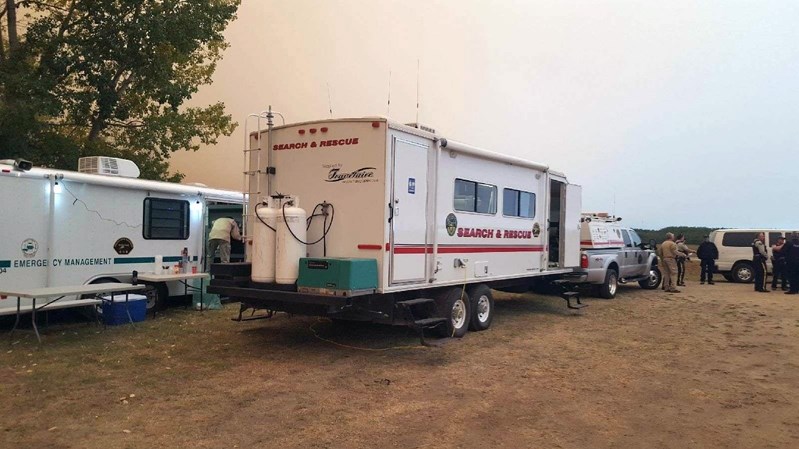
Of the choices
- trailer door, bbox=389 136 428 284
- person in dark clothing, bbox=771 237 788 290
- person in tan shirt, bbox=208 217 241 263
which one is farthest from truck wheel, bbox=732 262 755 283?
person in tan shirt, bbox=208 217 241 263

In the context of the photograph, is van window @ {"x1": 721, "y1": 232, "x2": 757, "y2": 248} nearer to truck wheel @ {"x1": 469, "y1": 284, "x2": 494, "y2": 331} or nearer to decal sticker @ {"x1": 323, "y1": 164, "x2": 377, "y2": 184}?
truck wheel @ {"x1": 469, "y1": 284, "x2": 494, "y2": 331}

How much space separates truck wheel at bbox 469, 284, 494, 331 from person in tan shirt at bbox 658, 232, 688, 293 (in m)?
9.02

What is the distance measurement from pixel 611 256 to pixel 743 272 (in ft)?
27.1

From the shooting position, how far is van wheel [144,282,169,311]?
33.5 feet

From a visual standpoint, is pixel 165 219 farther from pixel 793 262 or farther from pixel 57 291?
pixel 793 262

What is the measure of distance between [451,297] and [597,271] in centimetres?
683

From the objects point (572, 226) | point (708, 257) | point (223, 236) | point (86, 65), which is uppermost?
point (86, 65)

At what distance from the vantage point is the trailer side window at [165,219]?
10070 millimetres

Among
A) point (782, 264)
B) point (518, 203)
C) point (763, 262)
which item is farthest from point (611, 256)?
point (782, 264)

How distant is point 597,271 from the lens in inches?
547

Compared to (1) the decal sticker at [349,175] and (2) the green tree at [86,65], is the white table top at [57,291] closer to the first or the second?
(1) the decal sticker at [349,175]

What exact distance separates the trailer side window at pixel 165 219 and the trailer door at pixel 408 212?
5.18 m

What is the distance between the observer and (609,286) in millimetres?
14344

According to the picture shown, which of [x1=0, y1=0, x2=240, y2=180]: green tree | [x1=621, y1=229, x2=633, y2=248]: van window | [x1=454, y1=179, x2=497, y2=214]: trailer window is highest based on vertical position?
[x1=0, y1=0, x2=240, y2=180]: green tree
